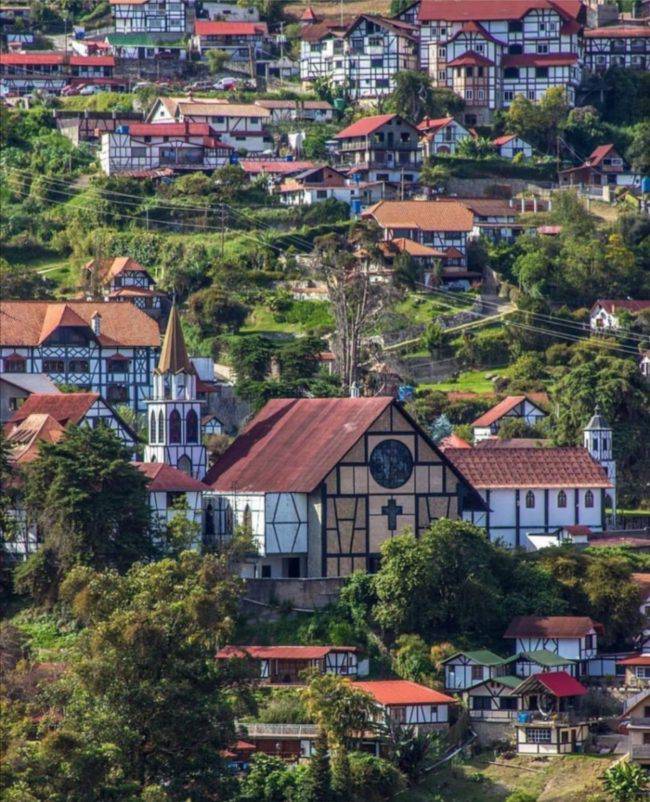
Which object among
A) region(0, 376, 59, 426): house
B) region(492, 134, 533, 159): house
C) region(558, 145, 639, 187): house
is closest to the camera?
region(0, 376, 59, 426): house

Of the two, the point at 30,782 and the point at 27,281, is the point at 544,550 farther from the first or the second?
the point at 27,281

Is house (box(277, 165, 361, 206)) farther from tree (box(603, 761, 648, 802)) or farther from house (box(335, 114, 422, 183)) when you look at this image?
tree (box(603, 761, 648, 802))

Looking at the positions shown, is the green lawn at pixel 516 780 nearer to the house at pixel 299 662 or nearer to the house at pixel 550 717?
the house at pixel 550 717

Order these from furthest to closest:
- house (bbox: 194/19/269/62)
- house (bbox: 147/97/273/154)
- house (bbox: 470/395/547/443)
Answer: house (bbox: 194/19/269/62) < house (bbox: 147/97/273/154) < house (bbox: 470/395/547/443)

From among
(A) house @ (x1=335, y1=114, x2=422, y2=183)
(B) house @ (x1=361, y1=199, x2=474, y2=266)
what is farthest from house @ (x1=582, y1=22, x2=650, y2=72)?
(B) house @ (x1=361, y1=199, x2=474, y2=266)

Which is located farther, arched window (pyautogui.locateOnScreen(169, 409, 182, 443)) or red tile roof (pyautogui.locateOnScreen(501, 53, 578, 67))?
red tile roof (pyautogui.locateOnScreen(501, 53, 578, 67))
